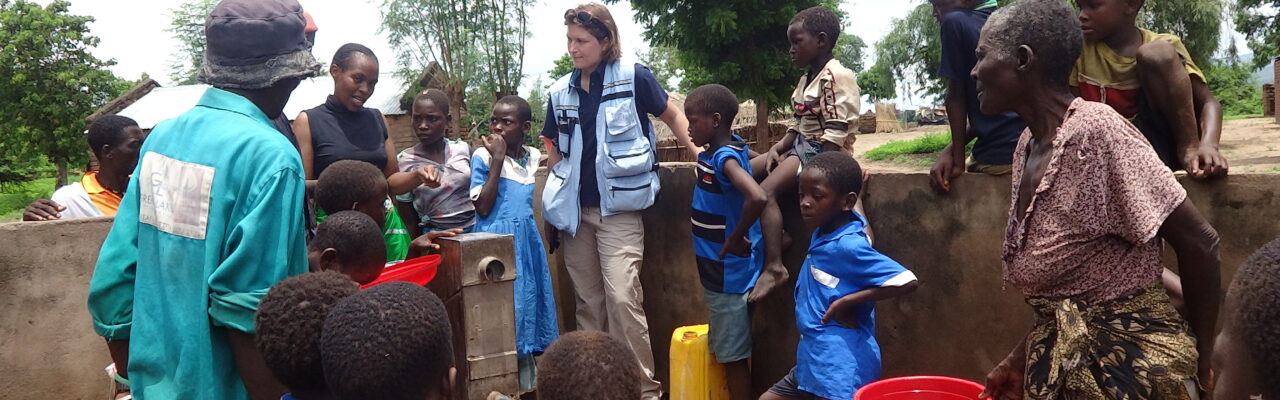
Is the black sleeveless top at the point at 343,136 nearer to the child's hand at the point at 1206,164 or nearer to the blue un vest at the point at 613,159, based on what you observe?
the blue un vest at the point at 613,159

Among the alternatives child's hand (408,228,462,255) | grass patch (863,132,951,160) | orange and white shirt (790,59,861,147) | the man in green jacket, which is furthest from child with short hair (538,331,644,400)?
grass patch (863,132,951,160)

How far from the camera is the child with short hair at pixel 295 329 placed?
78.0 inches

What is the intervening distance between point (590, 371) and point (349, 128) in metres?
2.58

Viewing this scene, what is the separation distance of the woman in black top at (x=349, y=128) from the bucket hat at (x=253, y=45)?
179cm

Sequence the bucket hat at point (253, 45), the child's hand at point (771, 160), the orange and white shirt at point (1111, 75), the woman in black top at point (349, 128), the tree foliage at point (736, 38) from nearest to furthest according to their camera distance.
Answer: the bucket hat at point (253, 45), the orange and white shirt at point (1111, 75), the child's hand at point (771, 160), the woman in black top at point (349, 128), the tree foliage at point (736, 38)

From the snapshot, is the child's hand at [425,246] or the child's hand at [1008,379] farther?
the child's hand at [425,246]

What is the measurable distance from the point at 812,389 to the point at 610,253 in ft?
4.86

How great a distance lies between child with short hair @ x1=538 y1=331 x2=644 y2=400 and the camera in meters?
2.25

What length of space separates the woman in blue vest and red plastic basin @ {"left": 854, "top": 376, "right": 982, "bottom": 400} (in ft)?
5.63

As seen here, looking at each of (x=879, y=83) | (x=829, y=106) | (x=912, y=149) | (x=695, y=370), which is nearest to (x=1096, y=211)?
(x=829, y=106)

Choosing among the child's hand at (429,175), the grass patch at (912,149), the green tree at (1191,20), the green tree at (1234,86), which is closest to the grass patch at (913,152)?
the grass patch at (912,149)

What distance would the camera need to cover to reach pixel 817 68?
4.17 metres

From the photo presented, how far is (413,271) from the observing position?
114 inches

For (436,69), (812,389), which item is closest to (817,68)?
(812,389)
